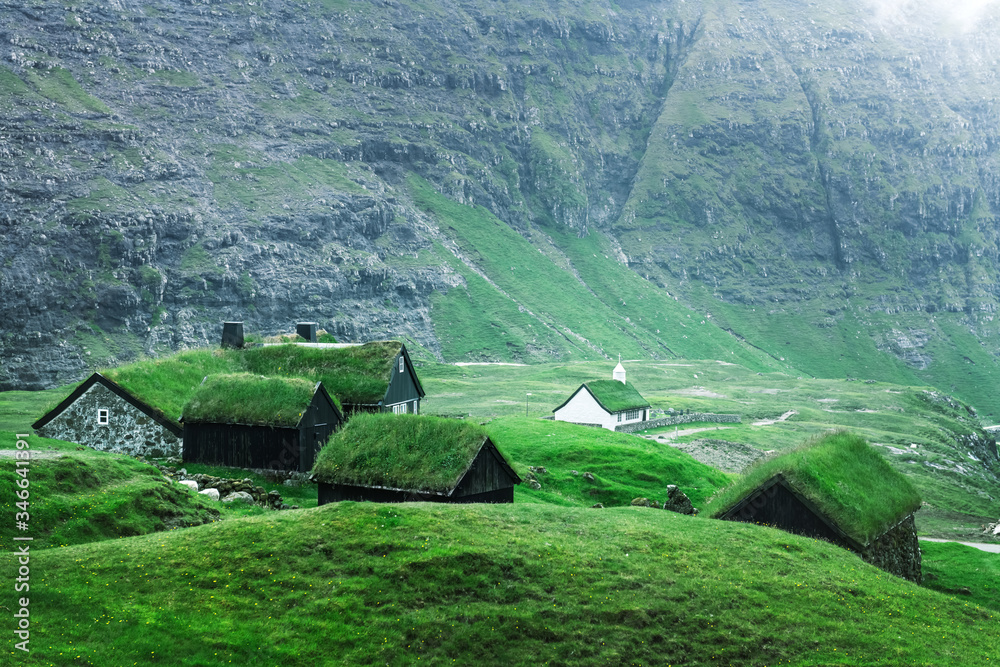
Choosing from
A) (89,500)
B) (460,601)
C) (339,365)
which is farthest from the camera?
(339,365)

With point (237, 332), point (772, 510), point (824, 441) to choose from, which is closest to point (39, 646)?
point (772, 510)

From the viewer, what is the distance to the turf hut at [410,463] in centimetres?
3450

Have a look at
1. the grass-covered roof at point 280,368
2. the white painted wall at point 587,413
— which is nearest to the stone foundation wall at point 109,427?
the grass-covered roof at point 280,368

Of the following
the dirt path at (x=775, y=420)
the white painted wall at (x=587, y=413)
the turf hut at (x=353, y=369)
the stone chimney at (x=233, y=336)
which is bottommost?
the dirt path at (x=775, y=420)

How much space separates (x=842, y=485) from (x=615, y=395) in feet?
195

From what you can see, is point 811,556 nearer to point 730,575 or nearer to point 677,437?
point 730,575

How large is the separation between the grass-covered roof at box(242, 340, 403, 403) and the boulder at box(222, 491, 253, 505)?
15.9 metres

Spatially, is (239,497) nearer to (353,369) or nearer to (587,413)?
(353,369)

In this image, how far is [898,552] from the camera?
119 feet

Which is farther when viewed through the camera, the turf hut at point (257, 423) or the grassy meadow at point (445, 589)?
the turf hut at point (257, 423)

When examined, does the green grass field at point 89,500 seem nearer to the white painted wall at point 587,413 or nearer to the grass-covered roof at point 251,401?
the grass-covered roof at point 251,401

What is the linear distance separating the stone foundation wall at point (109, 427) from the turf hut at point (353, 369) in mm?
9657

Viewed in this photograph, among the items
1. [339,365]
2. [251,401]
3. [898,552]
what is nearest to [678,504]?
[898,552]

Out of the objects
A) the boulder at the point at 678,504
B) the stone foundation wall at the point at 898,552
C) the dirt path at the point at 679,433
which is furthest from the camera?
the dirt path at the point at 679,433
